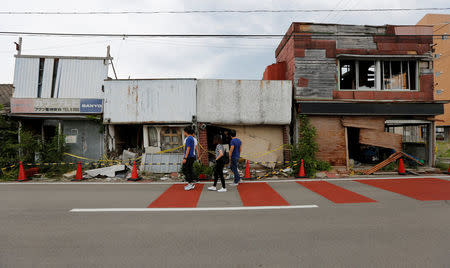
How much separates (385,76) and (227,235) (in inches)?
459

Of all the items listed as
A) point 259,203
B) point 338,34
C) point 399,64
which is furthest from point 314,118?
point 259,203

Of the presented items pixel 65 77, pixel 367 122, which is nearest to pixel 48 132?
pixel 65 77

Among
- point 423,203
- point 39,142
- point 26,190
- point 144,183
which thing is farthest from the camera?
point 39,142

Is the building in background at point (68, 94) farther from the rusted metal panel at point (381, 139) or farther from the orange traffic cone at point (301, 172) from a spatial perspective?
the rusted metal panel at point (381, 139)

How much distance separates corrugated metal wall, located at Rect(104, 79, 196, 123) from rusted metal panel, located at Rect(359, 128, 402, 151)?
27.4 ft

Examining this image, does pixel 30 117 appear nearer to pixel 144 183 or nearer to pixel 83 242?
pixel 144 183

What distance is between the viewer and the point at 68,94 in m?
10.3

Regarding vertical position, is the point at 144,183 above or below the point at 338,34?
below

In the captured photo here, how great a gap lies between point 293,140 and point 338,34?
566 centimetres

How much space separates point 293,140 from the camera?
1064 cm

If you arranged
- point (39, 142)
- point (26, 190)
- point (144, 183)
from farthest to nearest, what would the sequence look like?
1. point (39, 142)
2. point (144, 183)
3. point (26, 190)

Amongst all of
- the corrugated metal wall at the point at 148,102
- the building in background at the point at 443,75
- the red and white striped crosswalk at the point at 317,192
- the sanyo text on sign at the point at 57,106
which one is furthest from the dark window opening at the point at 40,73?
the building in background at the point at 443,75

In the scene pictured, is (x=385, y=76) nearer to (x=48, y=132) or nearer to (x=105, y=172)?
(x=105, y=172)

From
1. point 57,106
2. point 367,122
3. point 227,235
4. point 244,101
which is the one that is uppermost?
point 244,101
